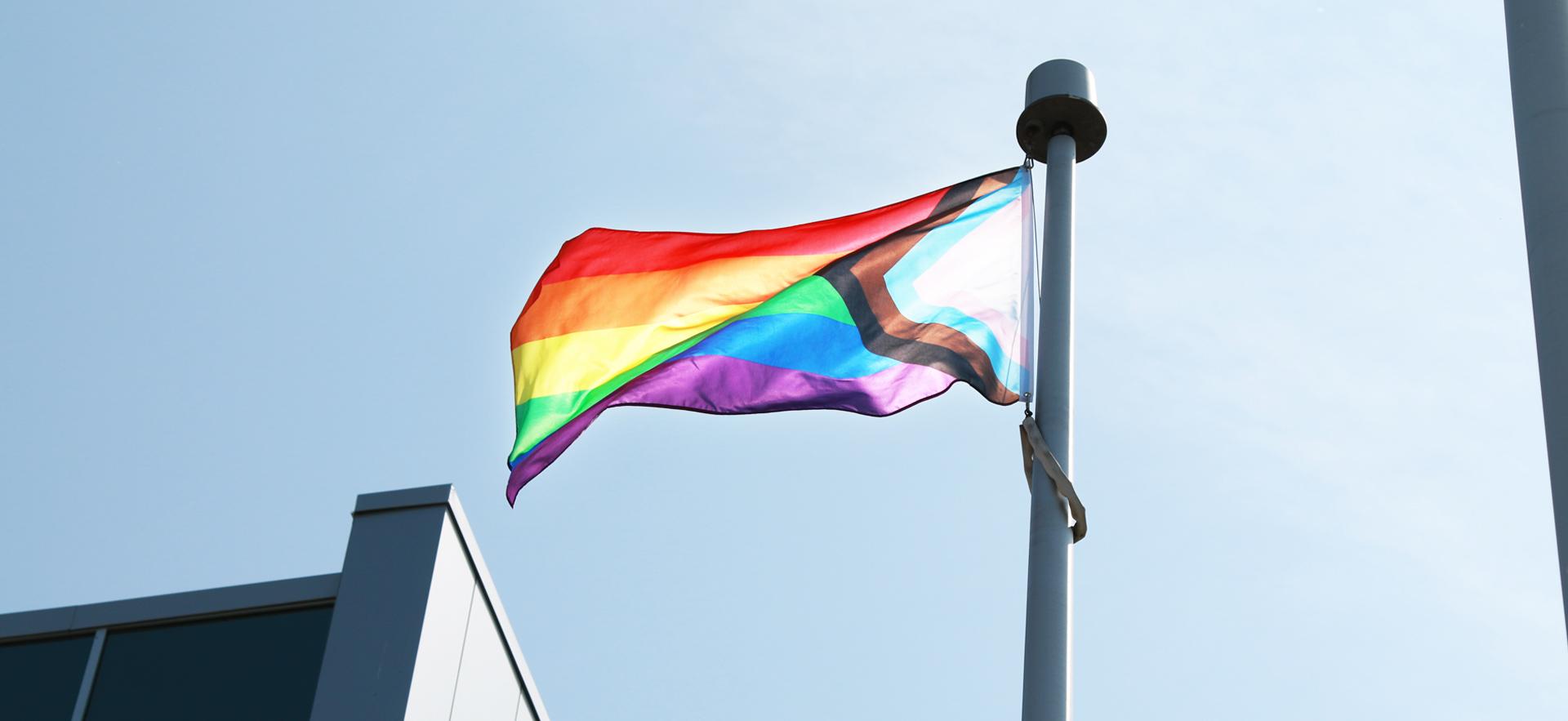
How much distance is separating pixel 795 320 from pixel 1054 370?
2349mm

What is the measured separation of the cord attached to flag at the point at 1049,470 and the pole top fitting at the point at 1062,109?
6.54 feet

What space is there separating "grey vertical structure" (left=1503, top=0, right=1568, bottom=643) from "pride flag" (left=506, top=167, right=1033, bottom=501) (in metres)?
4.02

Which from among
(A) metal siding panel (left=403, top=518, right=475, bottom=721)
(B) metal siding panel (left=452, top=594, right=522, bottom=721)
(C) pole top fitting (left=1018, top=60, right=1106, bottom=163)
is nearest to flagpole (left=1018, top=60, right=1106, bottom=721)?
(C) pole top fitting (left=1018, top=60, right=1106, bottom=163)

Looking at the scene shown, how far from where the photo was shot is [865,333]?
10.8 metres

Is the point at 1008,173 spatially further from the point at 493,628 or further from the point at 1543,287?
the point at 1543,287

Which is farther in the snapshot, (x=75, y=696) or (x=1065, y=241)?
(x=75, y=696)

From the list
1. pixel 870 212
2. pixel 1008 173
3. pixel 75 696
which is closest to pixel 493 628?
pixel 75 696

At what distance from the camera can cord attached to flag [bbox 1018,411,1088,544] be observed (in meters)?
8.56

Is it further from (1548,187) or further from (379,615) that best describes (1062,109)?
(379,615)

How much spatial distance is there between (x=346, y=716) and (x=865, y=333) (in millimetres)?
3728

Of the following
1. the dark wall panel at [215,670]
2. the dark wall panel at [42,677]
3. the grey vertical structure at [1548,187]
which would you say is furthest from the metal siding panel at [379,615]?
the grey vertical structure at [1548,187]

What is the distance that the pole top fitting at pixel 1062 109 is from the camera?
9.99 metres

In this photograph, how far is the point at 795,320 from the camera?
1105cm

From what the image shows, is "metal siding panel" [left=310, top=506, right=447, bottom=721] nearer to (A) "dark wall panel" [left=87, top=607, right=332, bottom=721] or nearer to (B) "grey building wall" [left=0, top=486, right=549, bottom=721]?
(B) "grey building wall" [left=0, top=486, right=549, bottom=721]
